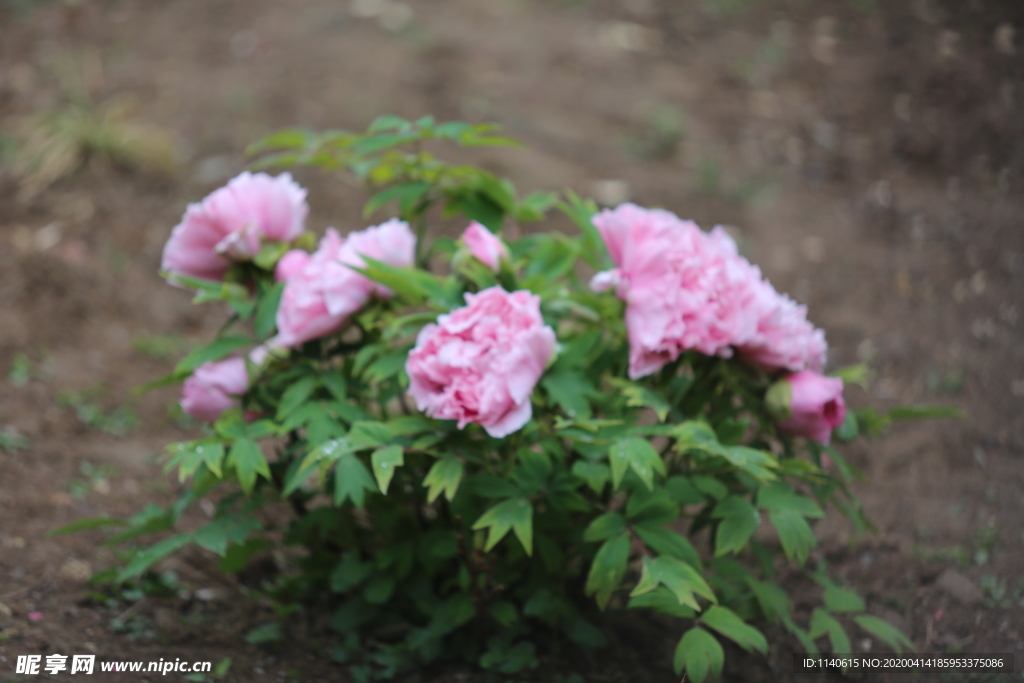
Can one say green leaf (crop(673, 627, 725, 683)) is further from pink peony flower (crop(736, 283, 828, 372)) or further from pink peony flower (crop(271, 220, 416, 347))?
pink peony flower (crop(271, 220, 416, 347))

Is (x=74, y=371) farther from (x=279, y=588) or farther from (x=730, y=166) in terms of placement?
(x=730, y=166)

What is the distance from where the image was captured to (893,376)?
2506 mm

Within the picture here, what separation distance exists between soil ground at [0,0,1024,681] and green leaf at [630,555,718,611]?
44cm

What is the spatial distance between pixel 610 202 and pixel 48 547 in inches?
85.6

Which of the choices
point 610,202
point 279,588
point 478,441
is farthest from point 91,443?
point 610,202

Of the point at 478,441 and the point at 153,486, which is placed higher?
the point at 478,441

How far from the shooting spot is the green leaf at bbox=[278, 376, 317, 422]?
1.35 meters

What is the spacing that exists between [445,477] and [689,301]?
0.46m

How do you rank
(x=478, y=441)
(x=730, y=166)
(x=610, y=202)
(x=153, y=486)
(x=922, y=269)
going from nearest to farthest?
(x=478, y=441), (x=153, y=486), (x=922, y=269), (x=610, y=202), (x=730, y=166)

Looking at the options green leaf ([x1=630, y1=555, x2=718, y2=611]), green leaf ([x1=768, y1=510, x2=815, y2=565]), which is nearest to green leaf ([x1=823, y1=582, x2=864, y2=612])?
green leaf ([x1=768, y1=510, x2=815, y2=565])

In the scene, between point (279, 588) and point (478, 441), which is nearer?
point (478, 441)

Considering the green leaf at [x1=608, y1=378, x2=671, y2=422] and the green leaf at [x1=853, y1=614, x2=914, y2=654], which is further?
the green leaf at [x1=853, y1=614, x2=914, y2=654]

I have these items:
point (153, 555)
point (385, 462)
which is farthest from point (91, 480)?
point (385, 462)

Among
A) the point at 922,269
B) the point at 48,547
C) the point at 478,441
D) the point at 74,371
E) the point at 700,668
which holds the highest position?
the point at 478,441
